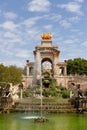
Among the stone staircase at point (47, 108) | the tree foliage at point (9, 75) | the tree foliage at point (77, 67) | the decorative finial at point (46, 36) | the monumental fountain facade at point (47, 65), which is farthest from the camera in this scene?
the tree foliage at point (77, 67)

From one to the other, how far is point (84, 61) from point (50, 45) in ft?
67.7

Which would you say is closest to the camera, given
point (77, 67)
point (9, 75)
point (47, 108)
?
point (47, 108)

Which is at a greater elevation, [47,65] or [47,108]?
[47,65]

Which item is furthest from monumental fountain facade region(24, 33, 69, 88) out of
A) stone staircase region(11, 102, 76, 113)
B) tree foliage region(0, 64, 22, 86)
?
stone staircase region(11, 102, 76, 113)

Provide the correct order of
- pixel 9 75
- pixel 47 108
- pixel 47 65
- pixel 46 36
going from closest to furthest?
pixel 47 108 → pixel 9 75 → pixel 47 65 → pixel 46 36

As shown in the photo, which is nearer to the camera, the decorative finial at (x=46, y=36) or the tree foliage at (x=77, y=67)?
the decorative finial at (x=46, y=36)

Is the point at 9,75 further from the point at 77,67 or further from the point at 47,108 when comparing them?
the point at 77,67

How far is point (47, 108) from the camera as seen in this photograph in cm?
3325

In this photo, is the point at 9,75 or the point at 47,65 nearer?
the point at 9,75

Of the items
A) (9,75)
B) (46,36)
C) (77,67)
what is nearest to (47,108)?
(9,75)

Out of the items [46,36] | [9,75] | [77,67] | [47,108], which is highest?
[46,36]

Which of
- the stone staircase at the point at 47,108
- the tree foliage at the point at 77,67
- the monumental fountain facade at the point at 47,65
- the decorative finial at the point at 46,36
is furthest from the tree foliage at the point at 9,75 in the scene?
the tree foliage at the point at 77,67

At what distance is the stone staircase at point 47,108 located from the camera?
32625mm

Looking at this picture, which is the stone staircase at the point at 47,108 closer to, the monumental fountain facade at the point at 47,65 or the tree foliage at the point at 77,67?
the monumental fountain facade at the point at 47,65
